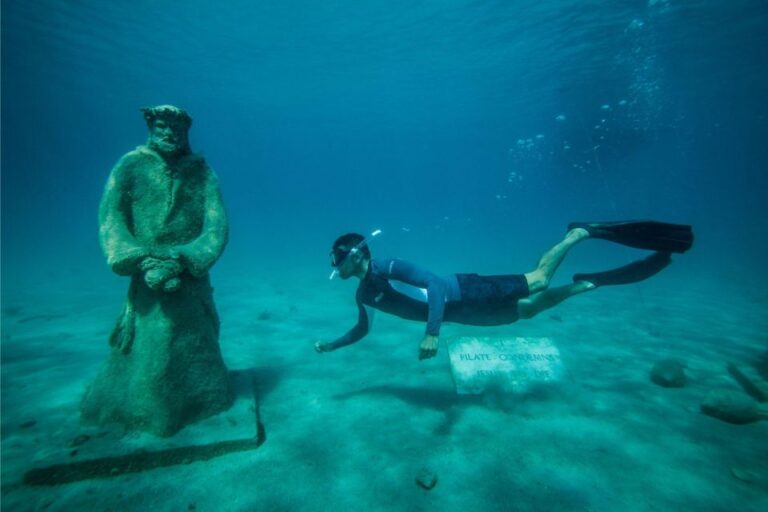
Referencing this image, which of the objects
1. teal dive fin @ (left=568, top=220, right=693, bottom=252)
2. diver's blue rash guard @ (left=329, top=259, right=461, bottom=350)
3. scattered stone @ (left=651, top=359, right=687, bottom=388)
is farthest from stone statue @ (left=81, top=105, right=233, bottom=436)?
scattered stone @ (left=651, top=359, right=687, bottom=388)

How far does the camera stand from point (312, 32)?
2523 cm

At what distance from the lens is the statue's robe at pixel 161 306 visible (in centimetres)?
397

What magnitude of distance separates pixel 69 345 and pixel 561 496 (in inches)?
390

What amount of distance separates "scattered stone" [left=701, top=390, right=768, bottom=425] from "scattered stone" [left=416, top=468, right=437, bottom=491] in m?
4.35

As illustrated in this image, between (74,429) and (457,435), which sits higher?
(74,429)

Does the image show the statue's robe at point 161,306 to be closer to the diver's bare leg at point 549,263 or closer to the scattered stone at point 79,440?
the scattered stone at point 79,440

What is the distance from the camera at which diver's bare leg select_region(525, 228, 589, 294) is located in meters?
5.29

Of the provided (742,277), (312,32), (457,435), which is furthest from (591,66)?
(457,435)

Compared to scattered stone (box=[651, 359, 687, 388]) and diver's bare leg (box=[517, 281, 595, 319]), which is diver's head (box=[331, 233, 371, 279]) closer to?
diver's bare leg (box=[517, 281, 595, 319])

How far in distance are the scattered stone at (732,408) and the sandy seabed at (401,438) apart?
12 cm

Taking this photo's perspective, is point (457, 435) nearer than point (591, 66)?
Yes

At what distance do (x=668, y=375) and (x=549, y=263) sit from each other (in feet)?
10.4

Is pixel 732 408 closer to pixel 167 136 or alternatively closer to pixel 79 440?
pixel 79 440

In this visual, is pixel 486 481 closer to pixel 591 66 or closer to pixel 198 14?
pixel 198 14
